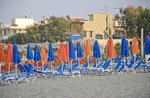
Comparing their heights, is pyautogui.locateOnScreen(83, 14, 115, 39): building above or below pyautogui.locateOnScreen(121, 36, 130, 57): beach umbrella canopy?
above

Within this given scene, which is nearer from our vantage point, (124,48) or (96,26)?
(124,48)

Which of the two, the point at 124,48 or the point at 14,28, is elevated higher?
the point at 14,28

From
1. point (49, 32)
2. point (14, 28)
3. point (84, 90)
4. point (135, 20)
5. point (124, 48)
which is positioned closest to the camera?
point (84, 90)

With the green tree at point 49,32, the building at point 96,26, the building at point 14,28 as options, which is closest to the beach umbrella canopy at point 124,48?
the green tree at point 49,32

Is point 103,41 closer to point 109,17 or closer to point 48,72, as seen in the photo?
point 109,17

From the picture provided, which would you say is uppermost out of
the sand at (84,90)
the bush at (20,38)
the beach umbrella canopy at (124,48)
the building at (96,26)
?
the building at (96,26)

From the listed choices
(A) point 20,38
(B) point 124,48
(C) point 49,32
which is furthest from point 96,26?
(B) point 124,48

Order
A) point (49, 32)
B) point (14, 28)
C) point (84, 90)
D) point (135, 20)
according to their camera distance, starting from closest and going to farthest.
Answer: point (84, 90)
point (135, 20)
point (49, 32)
point (14, 28)

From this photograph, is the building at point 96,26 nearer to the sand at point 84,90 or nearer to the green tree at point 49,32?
the green tree at point 49,32

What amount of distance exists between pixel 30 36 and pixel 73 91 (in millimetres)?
40846

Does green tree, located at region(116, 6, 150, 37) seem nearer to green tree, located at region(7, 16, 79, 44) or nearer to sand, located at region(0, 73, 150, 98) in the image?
green tree, located at region(7, 16, 79, 44)

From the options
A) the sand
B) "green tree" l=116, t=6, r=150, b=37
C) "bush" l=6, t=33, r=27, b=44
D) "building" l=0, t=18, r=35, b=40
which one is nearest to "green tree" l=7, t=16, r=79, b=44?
"bush" l=6, t=33, r=27, b=44

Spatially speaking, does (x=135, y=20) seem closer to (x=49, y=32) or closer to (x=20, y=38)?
(x=49, y=32)

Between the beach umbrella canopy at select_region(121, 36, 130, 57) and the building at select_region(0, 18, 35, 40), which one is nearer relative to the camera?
the beach umbrella canopy at select_region(121, 36, 130, 57)
